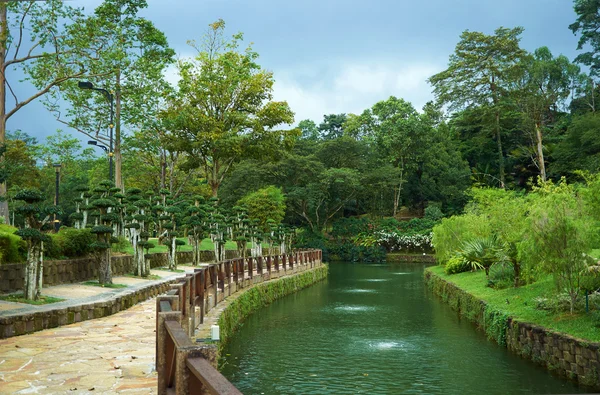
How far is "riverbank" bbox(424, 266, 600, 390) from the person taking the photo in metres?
8.95

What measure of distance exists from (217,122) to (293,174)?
1242 centimetres

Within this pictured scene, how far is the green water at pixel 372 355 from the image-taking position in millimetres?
9727

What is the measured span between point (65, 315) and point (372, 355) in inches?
245

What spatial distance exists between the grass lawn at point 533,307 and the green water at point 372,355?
2.78 feet

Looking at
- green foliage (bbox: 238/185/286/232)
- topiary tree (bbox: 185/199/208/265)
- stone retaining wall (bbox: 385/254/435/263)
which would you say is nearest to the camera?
topiary tree (bbox: 185/199/208/265)

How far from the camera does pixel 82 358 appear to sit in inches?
297

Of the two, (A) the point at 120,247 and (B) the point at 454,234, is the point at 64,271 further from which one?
(B) the point at 454,234

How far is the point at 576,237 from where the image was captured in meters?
10.8

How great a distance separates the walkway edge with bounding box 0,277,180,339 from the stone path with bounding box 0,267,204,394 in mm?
197

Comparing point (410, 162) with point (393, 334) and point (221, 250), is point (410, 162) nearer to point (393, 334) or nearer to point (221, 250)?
point (221, 250)

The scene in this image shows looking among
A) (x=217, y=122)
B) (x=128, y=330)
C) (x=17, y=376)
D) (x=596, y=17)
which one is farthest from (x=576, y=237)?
(x=596, y=17)

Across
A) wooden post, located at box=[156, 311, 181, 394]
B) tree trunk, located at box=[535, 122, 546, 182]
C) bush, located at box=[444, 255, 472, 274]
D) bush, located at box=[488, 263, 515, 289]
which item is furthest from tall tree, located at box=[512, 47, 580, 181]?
wooden post, located at box=[156, 311, 181, 394]

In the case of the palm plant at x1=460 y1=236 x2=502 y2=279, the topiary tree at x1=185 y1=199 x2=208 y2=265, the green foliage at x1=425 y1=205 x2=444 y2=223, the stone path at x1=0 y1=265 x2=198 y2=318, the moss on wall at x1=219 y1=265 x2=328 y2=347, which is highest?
the green foliage at x1=425 y1=205 x2=444 y2=223

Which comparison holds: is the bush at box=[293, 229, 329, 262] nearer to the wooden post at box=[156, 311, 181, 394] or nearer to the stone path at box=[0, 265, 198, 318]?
the stone path at box=[0, 265, 198, 318]
